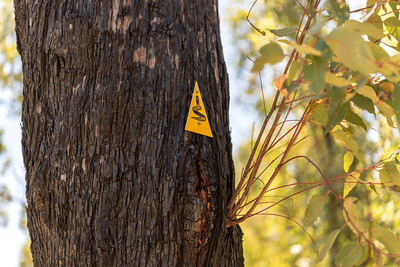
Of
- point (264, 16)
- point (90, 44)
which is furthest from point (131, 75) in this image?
point (264, 16)

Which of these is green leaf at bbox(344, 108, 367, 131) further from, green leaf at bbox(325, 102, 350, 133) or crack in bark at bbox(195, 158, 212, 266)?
crack in bark at bbox(195, 158, 212, 266)

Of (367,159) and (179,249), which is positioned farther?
(367,159)

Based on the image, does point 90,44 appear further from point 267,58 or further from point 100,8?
point 267,58

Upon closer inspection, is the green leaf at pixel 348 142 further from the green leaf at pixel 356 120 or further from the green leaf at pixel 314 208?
the green leaf at pixel 314 208

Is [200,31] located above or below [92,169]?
above

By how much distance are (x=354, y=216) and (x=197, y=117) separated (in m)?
0.43

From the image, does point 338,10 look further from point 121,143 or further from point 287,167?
point 287,167

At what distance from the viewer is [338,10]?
936 millimetres

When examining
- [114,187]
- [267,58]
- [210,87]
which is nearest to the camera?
[267,58]

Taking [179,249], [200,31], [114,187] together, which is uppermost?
[200,31]

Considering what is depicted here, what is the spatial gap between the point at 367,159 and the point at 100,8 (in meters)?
4.38

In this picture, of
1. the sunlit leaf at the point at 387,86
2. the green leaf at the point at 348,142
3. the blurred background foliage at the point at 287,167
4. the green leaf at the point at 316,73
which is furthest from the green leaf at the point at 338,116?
the blurred background foliage at the point at 287,167

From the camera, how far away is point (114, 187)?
1057 mm

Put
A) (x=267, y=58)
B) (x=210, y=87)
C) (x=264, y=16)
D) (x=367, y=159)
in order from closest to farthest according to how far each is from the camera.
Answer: (x=267, y=58), (x=210, y=87), (x=367, y=159), (x=264, y=16)
